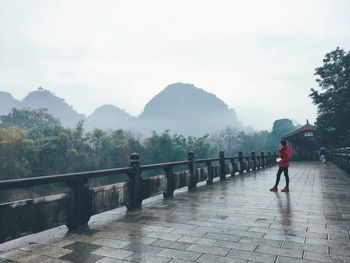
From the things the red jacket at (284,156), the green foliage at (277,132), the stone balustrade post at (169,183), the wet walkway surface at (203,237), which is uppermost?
the green foliage at (277,132)

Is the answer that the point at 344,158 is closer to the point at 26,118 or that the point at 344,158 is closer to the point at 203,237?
the point at 203,237

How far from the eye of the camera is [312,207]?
18.7 ft

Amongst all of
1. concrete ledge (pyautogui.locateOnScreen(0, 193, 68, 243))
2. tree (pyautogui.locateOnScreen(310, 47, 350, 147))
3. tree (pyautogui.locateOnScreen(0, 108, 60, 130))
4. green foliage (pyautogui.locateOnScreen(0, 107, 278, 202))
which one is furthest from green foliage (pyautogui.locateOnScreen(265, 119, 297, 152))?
concrete ledge (pyautogui.locateOnScreen(0, 193, 68, 243))

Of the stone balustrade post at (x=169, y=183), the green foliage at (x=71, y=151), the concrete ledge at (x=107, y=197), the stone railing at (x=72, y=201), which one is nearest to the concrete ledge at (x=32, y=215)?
the stone railing at (x=72, y=201)

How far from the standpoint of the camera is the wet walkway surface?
10.0 feet

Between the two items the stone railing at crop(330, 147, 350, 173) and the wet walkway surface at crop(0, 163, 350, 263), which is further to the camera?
the stone railing at crop(330, 147, 350, 173)

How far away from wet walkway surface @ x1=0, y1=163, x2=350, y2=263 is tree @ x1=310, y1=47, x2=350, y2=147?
2877 cm

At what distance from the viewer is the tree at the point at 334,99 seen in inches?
1175

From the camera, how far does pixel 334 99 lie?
30797 mm

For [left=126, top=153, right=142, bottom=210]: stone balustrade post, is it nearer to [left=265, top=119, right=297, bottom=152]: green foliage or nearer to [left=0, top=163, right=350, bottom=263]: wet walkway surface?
[left=0, top=163, right=350, bottom=263]: wet walkway surface

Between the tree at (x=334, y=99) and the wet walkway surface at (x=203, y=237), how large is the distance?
94.4 feet

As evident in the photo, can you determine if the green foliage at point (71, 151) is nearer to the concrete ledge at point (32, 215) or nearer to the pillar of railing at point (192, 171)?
the pillar of railing at point (192, 171)

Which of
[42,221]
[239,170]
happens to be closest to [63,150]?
[239,170]

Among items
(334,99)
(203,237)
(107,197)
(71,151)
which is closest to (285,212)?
(203,237)
